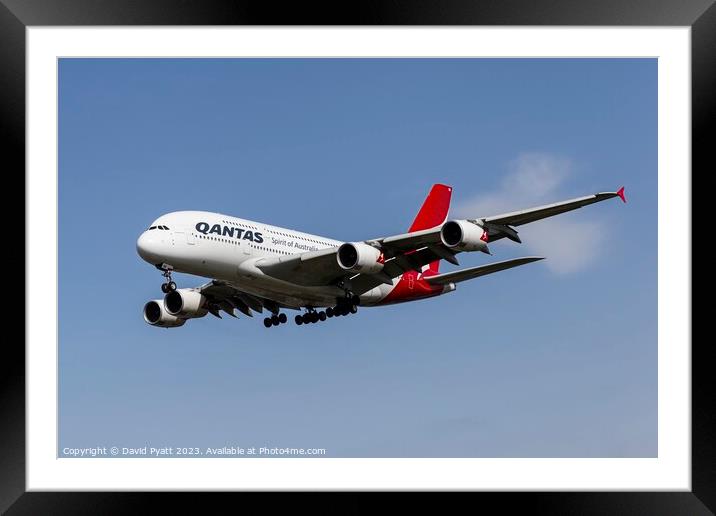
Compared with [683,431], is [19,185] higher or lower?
higher

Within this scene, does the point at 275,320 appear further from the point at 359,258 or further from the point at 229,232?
the point at 359,258

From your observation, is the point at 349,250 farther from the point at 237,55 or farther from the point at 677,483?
the point at 677,483

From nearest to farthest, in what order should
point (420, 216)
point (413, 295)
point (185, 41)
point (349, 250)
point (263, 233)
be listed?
point (185, 41) → point (349, 250) → point (263, 233) → point (413, 295) → point (420, 216)

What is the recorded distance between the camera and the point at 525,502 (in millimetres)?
16688

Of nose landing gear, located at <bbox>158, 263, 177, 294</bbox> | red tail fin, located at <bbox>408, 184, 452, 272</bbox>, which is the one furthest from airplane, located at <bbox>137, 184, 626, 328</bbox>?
red tail fin, located at <bbox>408, 184, 452, 272</bbox>

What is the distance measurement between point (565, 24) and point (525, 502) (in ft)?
26.6

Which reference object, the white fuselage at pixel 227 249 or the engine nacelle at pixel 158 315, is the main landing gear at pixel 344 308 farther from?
the engine nacelle at pixel 158 315

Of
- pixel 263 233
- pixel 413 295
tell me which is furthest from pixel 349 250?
pixel 413 295

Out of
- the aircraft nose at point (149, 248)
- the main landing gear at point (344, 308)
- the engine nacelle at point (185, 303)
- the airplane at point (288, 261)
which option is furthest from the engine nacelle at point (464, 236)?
the engine nacelle at point (185, 303)

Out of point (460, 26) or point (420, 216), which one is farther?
point (420, 216)

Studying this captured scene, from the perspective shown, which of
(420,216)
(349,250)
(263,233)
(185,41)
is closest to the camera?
(185,41)

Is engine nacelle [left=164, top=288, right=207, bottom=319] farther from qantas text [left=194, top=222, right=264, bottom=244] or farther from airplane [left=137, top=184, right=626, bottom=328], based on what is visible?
qantas text [left=194, top=222, right=264, bottom=244]

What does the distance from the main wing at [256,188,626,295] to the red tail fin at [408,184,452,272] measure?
23.6 ft

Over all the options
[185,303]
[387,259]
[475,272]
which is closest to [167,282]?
[185,303]
